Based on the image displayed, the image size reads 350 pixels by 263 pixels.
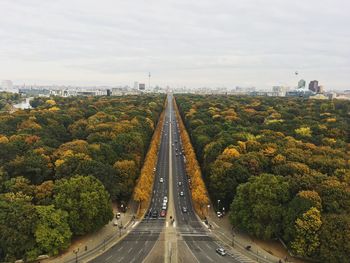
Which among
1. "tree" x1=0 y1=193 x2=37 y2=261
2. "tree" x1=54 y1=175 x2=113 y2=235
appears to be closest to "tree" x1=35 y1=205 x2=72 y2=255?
"tree" x1=0 y1=193 x2=37 y2=261

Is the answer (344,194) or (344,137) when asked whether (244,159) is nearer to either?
(344,194)

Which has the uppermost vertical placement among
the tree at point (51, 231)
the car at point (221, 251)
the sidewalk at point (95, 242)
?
the tree at point (51, 231)

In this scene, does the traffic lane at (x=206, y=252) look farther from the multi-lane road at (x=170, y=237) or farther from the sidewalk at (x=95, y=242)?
the sidewalk at (x=95, y=242)

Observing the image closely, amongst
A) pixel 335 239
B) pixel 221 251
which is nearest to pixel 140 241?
pixel 221 251

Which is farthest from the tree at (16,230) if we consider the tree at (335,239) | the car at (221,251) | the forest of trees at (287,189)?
the tree at (335,239)

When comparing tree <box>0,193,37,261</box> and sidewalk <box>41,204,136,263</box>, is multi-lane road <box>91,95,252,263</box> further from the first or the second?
tree <box>0,193,37,261</box>

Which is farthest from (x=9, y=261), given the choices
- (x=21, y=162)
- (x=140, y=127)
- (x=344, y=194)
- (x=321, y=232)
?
(x=140, y=127)
